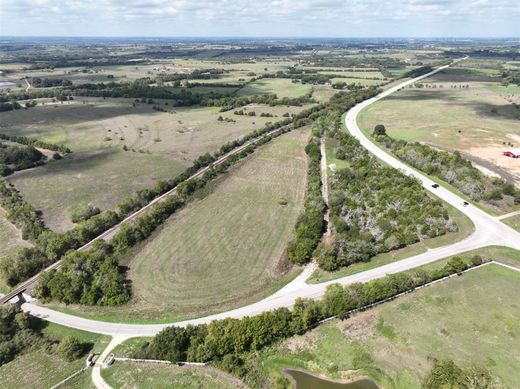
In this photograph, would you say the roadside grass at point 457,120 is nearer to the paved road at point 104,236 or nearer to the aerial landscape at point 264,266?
the aerial landscape at point 264,266

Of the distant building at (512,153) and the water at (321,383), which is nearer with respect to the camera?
the water at (321,383)

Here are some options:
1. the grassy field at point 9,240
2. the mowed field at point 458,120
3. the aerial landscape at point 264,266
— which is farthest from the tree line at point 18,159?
the mowed field at point 458,120

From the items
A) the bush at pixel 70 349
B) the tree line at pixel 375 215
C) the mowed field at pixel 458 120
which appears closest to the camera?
the bush at pixel 70 349

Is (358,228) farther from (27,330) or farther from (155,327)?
(27,330)

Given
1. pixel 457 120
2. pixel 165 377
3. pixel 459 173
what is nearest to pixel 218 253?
pixel 165 377

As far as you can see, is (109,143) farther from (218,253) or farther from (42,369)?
(42,369)

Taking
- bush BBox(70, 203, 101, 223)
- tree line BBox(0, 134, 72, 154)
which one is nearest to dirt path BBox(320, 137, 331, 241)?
bush BBox(70, 203, 101, 223)
